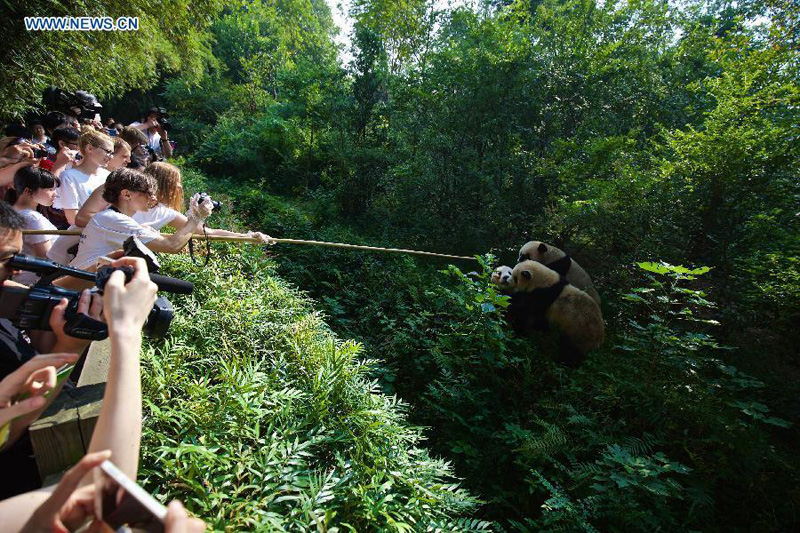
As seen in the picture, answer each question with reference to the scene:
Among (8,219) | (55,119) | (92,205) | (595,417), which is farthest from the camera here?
(55,119)

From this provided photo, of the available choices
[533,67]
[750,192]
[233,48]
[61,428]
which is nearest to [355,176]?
[533,67]

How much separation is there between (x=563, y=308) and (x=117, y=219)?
4.84 meters

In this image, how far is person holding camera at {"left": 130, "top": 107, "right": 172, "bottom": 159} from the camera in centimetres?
702

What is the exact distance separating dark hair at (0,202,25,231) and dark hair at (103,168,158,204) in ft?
3.40

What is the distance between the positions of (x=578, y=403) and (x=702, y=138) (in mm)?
4455

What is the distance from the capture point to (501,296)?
4.15 meters

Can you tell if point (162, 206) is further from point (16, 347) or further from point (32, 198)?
point (16, 347)

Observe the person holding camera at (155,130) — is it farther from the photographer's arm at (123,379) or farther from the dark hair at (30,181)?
the photographer's arm at (123,379)

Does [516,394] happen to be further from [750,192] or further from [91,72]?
[91,72]

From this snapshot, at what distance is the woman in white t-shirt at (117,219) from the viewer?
8.06ft

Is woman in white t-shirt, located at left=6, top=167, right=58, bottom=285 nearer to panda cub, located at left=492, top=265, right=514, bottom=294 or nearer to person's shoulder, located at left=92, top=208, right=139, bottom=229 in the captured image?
person's shoulder, located at left=92, top=208, right=139, bottom=229

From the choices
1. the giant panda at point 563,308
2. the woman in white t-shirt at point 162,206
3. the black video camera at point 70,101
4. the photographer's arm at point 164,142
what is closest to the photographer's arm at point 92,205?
the woman in white t-shirt at point 162,206

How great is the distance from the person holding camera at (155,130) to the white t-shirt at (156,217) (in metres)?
4.73

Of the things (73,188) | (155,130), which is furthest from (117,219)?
(155,130)
